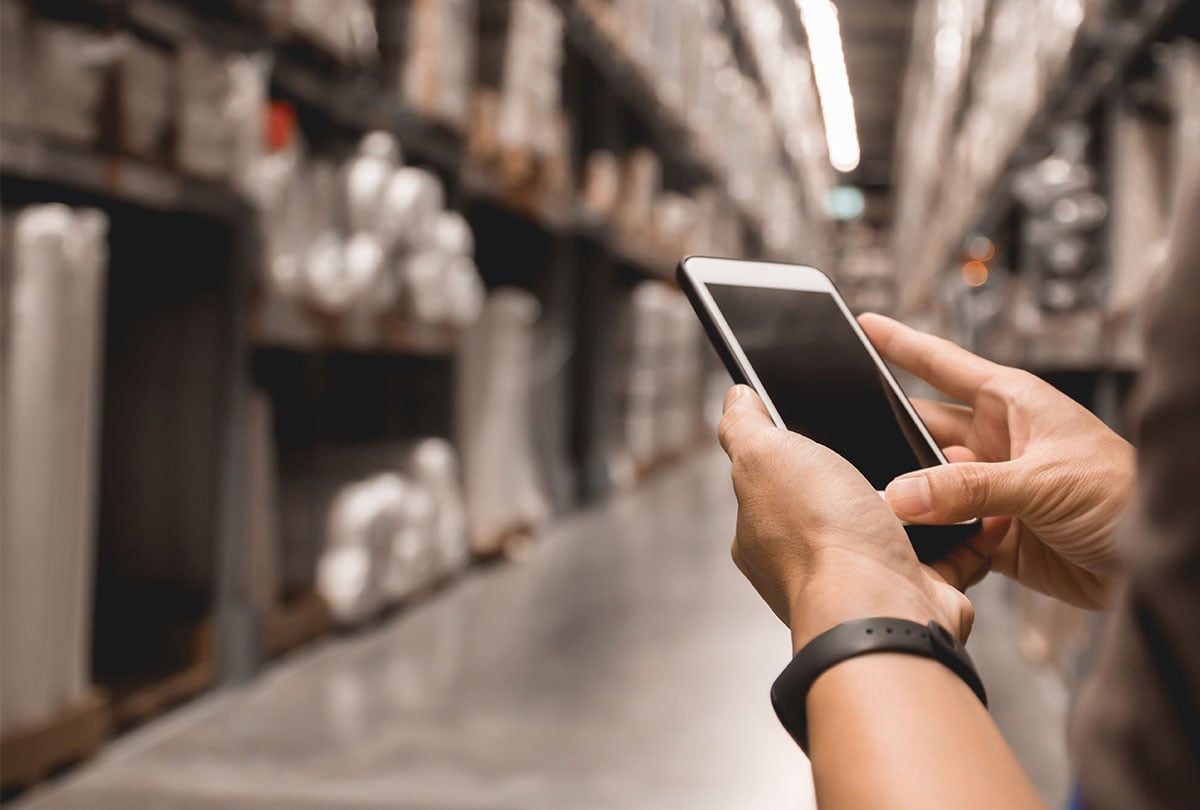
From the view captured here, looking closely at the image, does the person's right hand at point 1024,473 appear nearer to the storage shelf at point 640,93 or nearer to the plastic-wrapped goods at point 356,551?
the plastic-wrapped goods at point 356,551

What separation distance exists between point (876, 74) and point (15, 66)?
19244 mm

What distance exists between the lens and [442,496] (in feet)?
11.8

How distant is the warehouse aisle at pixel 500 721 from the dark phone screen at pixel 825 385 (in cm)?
A: 117

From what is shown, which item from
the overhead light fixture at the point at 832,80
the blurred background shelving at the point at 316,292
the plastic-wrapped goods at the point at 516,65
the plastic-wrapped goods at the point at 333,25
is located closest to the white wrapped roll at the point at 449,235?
the blurred background shelving at the point at 316,292

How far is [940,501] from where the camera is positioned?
84 centimetres

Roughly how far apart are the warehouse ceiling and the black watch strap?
13.4 m

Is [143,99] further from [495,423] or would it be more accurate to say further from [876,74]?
[876,74]

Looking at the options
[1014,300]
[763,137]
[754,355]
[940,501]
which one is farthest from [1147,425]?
[763,137]

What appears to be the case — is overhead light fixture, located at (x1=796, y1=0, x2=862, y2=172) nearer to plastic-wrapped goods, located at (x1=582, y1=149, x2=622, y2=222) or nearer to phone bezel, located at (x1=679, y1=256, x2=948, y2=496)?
plastic-wrapped goods, located at (x1=582, y1=149, x2=622, y2=222)

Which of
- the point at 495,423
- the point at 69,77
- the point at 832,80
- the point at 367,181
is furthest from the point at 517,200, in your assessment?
the point at 832,80

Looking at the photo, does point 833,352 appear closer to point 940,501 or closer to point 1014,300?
point 940,501

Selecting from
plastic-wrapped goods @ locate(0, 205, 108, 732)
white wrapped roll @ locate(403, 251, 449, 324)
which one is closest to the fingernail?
plastic-wrapped goods @ locate(0, 205, 108, 732)

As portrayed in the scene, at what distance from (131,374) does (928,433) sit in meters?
2.12

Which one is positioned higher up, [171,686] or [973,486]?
[973,486]
